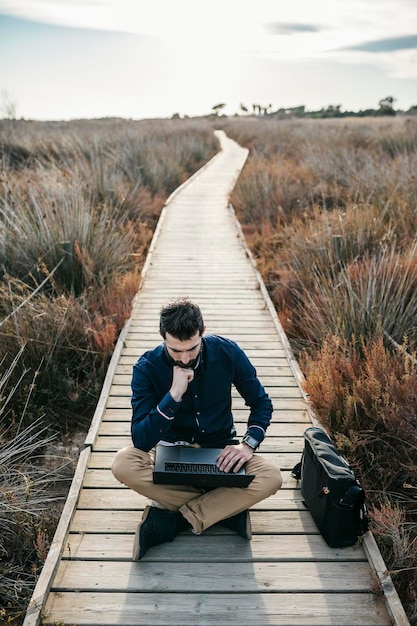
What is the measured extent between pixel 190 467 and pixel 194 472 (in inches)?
2.3

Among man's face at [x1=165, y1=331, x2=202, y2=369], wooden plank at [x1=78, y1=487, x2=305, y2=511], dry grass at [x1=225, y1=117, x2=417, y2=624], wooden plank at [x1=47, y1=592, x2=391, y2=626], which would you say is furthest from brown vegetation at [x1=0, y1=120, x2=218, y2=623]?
dry grass at [x1=225, y1=117, x2=417, y2=624]

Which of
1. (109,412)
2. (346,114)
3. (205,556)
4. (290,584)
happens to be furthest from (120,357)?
(346,114)

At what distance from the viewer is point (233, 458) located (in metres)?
2.79

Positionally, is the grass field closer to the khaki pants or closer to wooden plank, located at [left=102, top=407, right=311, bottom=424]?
wooden plank, located at [left=102, top=407, right=311, bottom=424]

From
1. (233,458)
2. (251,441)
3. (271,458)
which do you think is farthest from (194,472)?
(271,458)

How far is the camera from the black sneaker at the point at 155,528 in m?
2.74

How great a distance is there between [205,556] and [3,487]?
1285 millimetres

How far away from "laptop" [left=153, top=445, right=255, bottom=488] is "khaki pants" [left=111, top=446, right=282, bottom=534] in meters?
0.10

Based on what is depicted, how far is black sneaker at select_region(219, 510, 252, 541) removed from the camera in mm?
2893

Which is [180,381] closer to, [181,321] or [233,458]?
[181,321]

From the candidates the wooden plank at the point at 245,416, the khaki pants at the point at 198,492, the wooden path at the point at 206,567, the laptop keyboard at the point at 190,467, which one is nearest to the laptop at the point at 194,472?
the laptop keyboard at the point at 190,467

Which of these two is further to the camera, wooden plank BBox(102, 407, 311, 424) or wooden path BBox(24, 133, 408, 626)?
wooden plank BBox(102, 407, 311, 424)

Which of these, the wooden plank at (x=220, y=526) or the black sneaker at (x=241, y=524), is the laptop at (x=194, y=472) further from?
the wooden plank at (x=220, y=526)

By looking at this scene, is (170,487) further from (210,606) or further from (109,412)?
(109,412)
